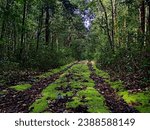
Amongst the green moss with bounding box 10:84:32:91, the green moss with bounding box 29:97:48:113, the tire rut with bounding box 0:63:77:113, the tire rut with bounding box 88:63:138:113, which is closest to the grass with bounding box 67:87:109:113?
the tire rut with bounding box 88:63:138:113

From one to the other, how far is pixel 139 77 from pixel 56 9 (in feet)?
78.8

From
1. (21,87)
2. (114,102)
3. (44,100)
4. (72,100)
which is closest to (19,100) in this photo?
(44,100)

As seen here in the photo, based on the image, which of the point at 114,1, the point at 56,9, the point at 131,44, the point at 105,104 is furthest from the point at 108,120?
the point at 56,9

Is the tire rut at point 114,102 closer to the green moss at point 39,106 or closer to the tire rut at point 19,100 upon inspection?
the green moss at point 39,106

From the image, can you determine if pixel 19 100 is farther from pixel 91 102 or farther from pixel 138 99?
pixel 138 99

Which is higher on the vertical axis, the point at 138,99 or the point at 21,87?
the point at 21,87

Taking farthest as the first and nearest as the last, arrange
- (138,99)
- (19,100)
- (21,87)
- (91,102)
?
1. (21,87)
2. (19,100)
3. (138,99)
4. (91,102)

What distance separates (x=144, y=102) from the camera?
13.1 m

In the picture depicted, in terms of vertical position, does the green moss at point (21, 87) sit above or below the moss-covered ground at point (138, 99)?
above

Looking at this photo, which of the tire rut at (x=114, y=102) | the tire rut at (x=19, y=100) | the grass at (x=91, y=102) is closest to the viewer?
the grass at (x=91, y=102)

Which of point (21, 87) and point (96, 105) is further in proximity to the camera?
point (21, 87)

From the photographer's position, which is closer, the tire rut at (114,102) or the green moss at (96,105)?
the green moss at (96,105)

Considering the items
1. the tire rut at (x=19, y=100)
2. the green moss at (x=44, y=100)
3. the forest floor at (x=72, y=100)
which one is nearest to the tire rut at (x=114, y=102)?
the forest floor at (x=72, y=100)

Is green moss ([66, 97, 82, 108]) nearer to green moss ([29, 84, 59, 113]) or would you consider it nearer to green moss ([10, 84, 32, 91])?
green moss ([29, 84, 59, 113])
